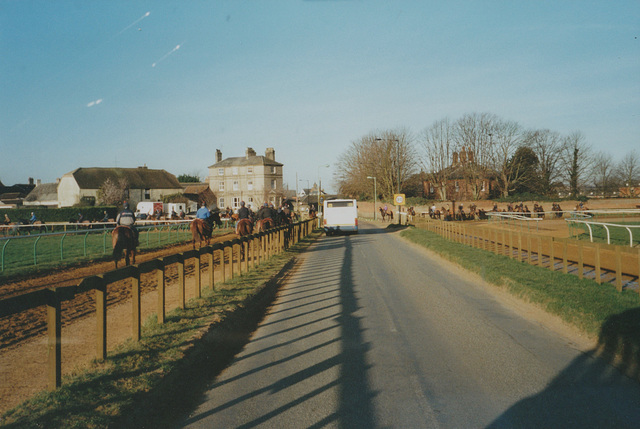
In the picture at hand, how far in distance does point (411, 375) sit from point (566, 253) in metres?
8.21

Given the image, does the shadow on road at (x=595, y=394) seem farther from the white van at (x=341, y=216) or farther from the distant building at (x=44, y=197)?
the distant building at (x=44, y=197)

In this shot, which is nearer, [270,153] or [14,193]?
[270,153]

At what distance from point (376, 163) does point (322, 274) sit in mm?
61992

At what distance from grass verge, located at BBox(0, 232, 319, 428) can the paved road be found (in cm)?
30

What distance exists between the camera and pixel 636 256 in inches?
353

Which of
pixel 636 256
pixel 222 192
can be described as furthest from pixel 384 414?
pixel 222 192

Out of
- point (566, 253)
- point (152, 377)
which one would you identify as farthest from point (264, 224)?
point (152, 377)

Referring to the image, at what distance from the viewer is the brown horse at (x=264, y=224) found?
21.5 metres

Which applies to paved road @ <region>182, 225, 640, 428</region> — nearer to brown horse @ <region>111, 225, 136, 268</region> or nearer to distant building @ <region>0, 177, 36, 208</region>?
brown horse @ <region>111, 225, 136, 268</region>

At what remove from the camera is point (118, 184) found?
7462 centimetres

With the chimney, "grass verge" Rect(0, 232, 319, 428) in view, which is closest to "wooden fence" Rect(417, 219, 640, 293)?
"grass verge" Rect(0, 232, 319, 428)

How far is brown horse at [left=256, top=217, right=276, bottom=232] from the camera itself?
2147 cm

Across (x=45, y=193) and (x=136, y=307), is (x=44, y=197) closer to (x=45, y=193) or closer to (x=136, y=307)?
(x=45, y=193)

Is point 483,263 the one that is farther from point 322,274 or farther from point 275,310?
point 275,310
